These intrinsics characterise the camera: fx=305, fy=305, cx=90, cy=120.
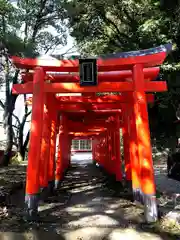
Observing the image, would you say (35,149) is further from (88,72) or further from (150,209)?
(150,209)

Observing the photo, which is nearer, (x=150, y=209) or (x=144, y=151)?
(x=150, y=209)

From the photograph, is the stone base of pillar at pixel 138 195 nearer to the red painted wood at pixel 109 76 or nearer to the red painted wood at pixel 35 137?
the red painted wood at pixel 35 137

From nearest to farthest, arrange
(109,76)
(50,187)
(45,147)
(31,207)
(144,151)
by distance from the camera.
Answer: (31,207) → (144,151) → (109,76) → (45,147) → (50,187)

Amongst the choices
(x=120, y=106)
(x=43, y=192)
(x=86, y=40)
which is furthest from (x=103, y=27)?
(x=43, y=192)

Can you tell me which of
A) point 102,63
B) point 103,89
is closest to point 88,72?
point 102,63

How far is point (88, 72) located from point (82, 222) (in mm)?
3226

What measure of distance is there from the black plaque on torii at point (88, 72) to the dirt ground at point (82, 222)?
9.76 feet

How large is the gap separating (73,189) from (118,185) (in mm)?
1890

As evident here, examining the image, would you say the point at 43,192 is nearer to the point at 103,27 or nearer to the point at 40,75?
the point at 40,75

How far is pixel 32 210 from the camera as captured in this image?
633 centimetres

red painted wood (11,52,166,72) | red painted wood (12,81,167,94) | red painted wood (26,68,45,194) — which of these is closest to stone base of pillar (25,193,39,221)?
red painted wood (26,68,45,194)

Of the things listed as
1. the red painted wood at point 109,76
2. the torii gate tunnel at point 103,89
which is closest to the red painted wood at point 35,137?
the torii gate tunnel at point 103,89

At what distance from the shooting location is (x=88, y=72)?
22.6 feet

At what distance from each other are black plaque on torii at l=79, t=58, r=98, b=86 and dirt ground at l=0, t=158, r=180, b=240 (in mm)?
2974
